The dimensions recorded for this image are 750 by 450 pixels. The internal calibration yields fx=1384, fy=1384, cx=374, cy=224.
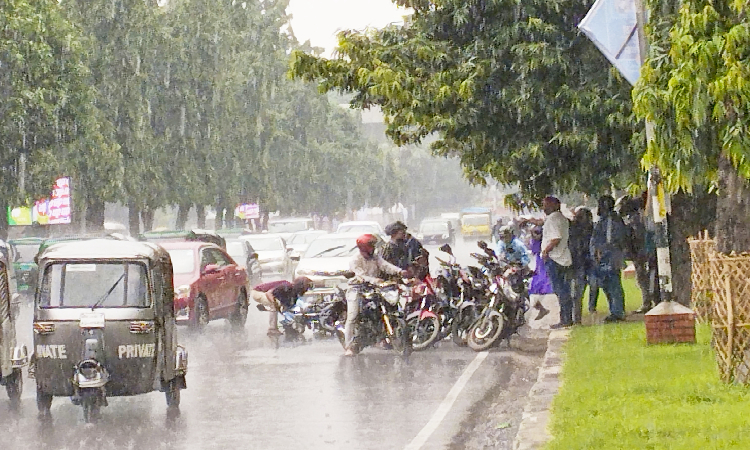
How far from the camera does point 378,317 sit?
1759cm

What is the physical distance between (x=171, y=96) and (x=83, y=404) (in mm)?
43535

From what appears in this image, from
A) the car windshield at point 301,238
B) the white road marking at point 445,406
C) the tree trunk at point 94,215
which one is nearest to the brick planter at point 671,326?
the white road marking at point 445,406

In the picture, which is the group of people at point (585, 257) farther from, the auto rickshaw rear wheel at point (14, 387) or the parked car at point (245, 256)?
the parked car at point (245, 256)

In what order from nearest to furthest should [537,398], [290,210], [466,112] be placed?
[537,398] → [466,112] → [290,210]

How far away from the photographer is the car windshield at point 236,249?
3481 cm

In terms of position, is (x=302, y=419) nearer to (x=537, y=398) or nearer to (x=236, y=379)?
(x=537, y=398)

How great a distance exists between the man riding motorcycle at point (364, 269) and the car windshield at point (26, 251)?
1981cm

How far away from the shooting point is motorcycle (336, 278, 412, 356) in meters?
17.3

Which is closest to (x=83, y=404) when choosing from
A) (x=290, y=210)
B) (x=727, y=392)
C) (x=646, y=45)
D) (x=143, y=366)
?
(x=143, y=366)

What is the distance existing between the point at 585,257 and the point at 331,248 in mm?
8176

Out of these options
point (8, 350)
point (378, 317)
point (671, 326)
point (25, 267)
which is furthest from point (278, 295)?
point (25, 267)

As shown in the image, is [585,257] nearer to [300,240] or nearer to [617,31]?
[617,31]

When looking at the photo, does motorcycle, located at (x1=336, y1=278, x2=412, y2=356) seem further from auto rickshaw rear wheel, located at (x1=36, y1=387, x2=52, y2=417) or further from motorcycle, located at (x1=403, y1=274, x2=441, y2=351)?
auto rickshaw rear wheel, located at (x1=36, y1=387, x2=52, y2=417)

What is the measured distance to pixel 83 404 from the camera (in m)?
12.0
